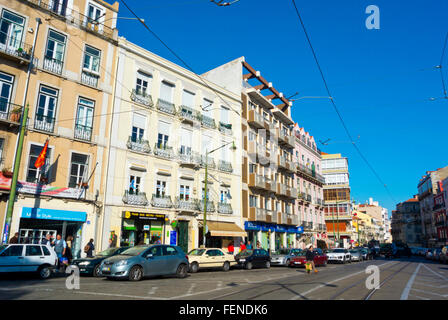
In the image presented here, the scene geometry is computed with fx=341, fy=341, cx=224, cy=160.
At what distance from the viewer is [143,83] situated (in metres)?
25.9

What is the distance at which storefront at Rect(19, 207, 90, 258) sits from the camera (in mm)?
18250

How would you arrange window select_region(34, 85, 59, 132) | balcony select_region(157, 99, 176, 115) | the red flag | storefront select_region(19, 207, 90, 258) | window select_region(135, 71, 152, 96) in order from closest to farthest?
the red flag, storefront select_region(19, 207, 90, 258), window select_region(34, 85, 59, 132), window select_region(135, 71, 152, 96), balcony select_region(157, 99, 176, 115)

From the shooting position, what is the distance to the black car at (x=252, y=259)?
78.1ft

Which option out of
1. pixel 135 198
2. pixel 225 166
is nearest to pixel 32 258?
pixel 135 198

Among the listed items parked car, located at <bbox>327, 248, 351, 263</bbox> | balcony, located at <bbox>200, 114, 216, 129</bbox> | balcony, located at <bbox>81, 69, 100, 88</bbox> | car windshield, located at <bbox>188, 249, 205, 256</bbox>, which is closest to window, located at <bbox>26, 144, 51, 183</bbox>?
balcony, located at <bbox>81, 69, 100, 88</bbox>

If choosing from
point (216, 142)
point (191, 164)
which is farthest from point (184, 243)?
point (216, 142)

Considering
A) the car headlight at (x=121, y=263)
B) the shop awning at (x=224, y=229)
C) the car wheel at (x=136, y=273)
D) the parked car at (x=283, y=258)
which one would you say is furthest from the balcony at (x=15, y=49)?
the parked car at (x=283, y=258)

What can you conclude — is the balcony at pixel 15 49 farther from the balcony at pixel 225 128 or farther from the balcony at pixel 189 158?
the balcony at pixel 225 128

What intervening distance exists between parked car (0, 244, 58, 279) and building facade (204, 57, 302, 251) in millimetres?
21121

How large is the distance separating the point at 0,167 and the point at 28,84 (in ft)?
16.2

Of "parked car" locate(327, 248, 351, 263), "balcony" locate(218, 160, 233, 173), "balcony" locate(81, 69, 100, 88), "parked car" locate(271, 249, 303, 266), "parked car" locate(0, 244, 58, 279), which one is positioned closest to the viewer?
"parked car" locate(0, 244, 58, 279)

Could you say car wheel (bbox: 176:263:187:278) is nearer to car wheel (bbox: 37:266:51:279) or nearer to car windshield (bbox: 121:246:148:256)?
car windshield (bbox: 121:246:148:256)

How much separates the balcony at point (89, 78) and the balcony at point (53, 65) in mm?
1418

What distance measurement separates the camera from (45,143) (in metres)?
18.9
